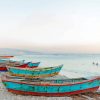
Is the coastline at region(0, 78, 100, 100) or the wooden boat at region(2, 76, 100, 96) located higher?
the wooden boat at region(2, 76, 100, 96)

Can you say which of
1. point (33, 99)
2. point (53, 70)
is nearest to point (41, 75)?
point (53, 70)

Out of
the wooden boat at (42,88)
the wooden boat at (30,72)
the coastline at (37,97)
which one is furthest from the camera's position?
the wooden boat at (30,72)

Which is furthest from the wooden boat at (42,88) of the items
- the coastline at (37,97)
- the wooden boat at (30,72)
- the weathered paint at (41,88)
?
the wooden boat at (30,72)

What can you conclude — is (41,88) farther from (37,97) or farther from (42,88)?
(37,97)

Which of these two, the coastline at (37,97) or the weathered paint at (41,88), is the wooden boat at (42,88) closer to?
the weathered paint at (41,88)

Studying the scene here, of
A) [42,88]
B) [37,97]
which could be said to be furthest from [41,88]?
[37,97]

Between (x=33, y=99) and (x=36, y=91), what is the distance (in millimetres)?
1205

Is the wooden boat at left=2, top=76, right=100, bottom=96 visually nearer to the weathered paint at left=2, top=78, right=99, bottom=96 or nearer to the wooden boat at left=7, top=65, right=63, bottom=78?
the weathered paint at left=2, top=78, right=99, bottom=96

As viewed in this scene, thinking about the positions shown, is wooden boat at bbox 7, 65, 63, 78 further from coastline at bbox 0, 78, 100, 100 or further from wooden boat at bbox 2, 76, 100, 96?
wooden boat at bbox 2, 76, 100, 96

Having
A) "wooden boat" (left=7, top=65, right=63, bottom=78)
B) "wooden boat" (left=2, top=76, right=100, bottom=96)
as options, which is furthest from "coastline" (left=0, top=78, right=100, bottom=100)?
"wooden boat" (left=7, top=65, right=63, bottom=78)

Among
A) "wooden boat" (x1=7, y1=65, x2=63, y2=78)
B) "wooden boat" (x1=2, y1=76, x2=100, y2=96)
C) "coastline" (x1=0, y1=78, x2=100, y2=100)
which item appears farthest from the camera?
"wooden boat" (x1=7, y1=65, x2=63, y2=78)

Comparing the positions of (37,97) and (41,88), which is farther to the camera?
(41,88)

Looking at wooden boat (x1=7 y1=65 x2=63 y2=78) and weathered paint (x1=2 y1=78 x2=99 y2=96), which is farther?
wooden boat (x1=7 y1=65 x2=63 y2=78)

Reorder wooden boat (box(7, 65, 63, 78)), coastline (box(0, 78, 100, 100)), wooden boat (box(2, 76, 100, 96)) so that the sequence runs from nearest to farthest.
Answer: coastline (box(0, 78, 100, 100)), wooden boat (box(2, 76, 100, 96)), wooden boat (box(7, 65, 63, 78))
